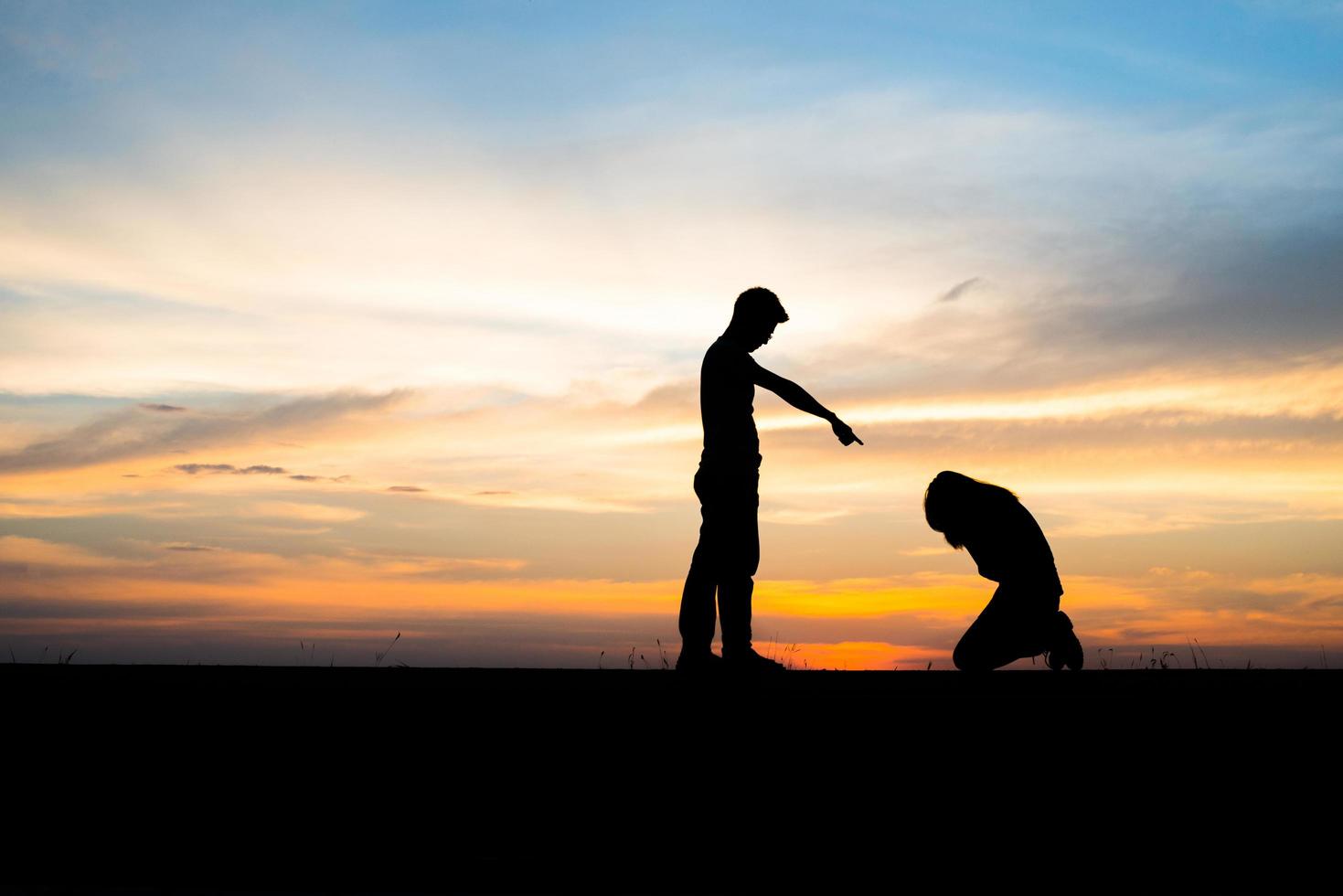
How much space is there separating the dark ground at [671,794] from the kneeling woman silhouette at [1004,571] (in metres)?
2.26

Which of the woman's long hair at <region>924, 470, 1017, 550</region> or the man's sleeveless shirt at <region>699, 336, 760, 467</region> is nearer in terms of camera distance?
the man's sleeveless shirt at <region>699, 336, 760, 467</region>

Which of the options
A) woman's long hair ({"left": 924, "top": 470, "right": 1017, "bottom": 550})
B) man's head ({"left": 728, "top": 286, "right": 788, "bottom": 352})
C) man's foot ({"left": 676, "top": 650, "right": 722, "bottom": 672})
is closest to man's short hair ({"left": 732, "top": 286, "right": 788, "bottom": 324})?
man's head ({"left": 728, "top": 286, "right": 788, "bottom": 352})

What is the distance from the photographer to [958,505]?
8.95 meters

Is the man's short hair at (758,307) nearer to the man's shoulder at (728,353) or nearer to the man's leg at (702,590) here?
the man's shoulder at (728,353)

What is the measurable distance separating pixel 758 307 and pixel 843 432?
1.01 metres

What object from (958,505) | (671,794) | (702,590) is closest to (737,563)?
(702,590)

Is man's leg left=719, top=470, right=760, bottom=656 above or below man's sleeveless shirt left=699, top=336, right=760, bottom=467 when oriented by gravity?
below

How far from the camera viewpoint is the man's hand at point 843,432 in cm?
808

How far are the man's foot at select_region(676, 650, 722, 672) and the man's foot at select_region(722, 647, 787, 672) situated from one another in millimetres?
81

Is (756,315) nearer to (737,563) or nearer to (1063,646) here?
(737,563)

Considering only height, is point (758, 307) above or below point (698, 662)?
above

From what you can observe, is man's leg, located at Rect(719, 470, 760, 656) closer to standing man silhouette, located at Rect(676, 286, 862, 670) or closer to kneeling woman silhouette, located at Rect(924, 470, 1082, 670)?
standing man silhouette, located at Rect(676, 286, 862, 670)

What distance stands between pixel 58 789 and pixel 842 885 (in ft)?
11.6

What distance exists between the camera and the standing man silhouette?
26.8ft
